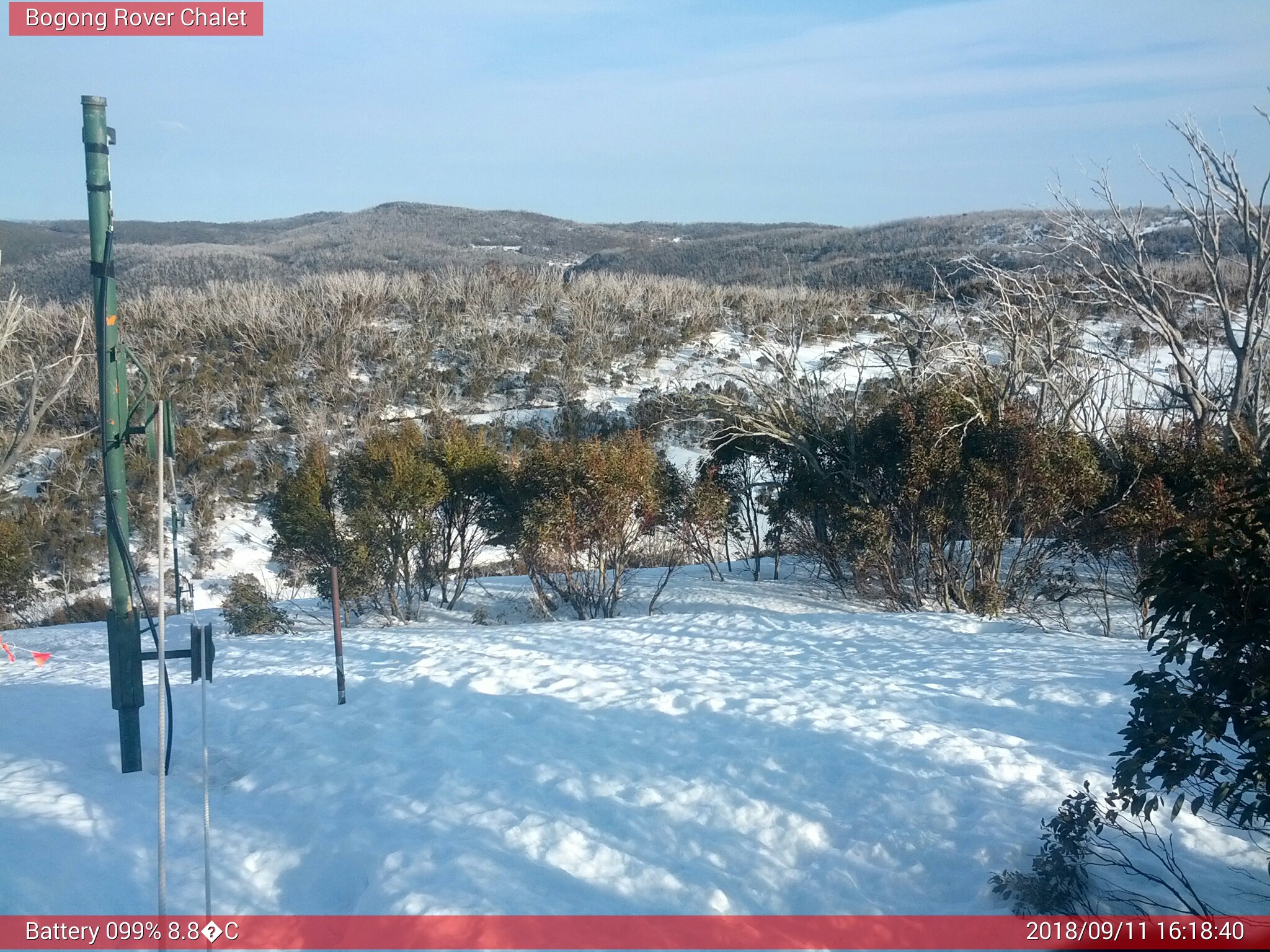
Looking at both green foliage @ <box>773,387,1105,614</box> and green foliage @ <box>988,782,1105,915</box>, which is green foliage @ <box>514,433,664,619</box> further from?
green foliage @ <box>988,782,1105,915</box>

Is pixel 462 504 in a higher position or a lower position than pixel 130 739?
higher

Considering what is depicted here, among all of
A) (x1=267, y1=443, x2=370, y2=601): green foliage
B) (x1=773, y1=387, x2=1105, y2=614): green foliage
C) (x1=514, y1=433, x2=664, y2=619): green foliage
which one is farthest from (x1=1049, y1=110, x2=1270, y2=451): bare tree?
(x1=267, y1=443, x2=370, y2=601): green foliage

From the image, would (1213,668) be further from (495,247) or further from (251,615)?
(495,247)

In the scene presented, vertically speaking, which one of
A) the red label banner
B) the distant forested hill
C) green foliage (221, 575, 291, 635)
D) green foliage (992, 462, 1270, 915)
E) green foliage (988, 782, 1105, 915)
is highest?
the distant forested hill

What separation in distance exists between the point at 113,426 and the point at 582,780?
3552 millimetres

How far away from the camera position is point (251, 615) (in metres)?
11.5

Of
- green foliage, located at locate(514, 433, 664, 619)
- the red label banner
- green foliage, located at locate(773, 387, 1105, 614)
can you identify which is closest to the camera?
the red label banner

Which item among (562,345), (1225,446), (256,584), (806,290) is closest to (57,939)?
(256,584)

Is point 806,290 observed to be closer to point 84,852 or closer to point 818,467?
point 818,467

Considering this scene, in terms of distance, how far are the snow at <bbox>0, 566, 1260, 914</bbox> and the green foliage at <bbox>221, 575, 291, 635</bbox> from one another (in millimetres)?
2777

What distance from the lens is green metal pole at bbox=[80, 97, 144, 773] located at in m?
5.19

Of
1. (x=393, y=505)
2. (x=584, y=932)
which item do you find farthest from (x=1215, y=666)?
(x=393, y=505)

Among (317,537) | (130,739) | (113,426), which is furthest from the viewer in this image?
(317,537)

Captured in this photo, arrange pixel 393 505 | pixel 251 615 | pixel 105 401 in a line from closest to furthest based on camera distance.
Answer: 1. pixel 105 401
2. pixel 251 615
3. pixel 393 505
